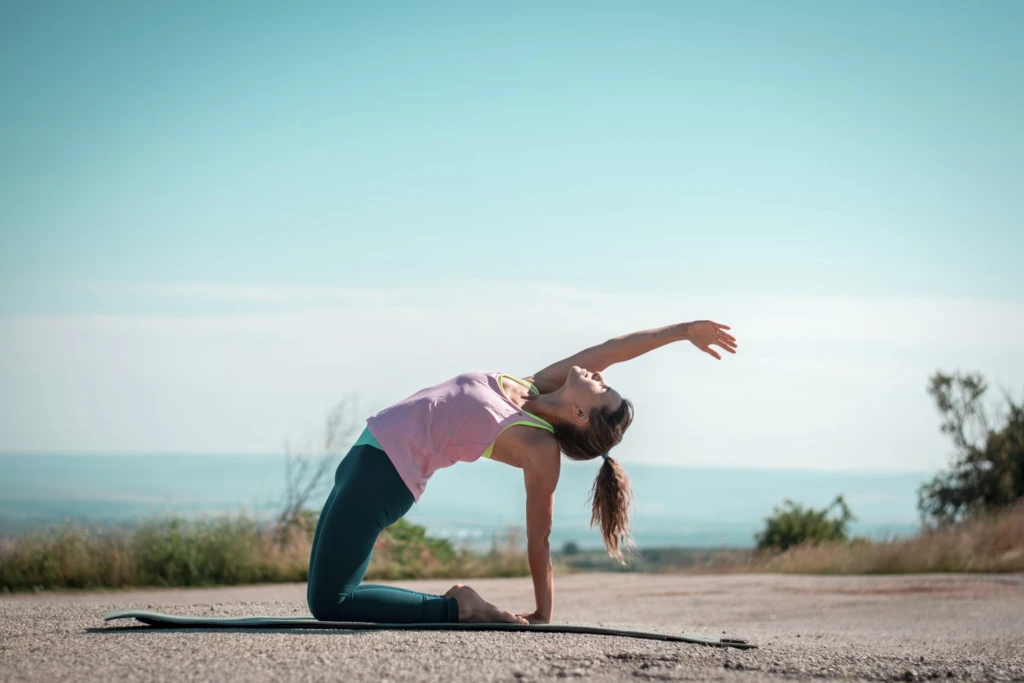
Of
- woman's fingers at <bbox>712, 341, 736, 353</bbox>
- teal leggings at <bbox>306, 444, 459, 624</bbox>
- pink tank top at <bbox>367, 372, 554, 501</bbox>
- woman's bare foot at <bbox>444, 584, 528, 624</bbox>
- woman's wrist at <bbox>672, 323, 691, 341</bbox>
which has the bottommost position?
woman's bare foot at <bbox>444, 584, 528, 624</bbox>

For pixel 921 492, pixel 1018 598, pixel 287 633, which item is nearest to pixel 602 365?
pixel 287 633

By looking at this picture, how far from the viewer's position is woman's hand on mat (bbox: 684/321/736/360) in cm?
514

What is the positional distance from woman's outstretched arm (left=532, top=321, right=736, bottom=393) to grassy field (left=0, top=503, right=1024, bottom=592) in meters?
6.31

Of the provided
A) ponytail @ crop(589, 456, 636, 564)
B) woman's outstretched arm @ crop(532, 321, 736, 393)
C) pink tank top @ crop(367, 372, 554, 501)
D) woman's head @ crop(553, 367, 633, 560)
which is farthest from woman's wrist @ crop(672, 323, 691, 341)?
pink tank top @ crop(367, 372, 554, 501)

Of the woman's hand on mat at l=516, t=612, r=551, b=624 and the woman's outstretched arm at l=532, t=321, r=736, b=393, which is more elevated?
the woman's outstretched arm at l=532, t=321, r=736, b=393

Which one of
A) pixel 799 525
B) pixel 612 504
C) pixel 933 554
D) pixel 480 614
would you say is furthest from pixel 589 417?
pixel 799 525

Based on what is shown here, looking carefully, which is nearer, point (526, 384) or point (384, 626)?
point (384, 626)

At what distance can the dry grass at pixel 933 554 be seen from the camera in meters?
12.1

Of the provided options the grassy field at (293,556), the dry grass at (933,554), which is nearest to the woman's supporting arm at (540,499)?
the grassy field at (293,556)

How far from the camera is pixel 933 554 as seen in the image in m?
12.4

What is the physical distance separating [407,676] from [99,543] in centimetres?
765

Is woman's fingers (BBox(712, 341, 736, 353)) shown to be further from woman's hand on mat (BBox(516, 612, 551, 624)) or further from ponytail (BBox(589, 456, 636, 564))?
woman's hand on mat (BBox(516, 612, 551, 624))

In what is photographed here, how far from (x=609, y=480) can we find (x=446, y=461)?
0.95 m

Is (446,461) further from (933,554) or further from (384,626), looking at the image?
(933,554)
